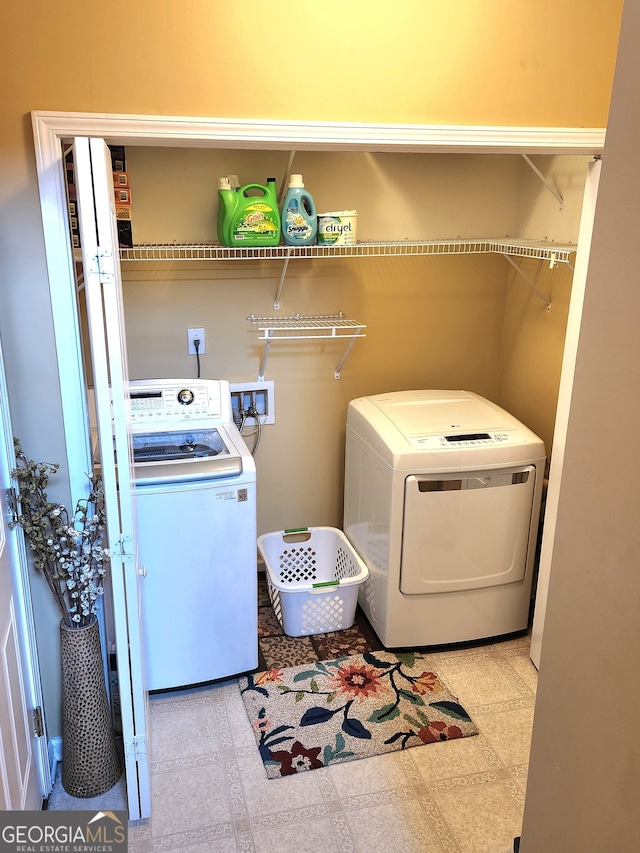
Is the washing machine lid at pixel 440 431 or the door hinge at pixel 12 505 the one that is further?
the washing machine lid at pixel 440 431

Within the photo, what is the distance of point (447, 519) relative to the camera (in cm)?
262

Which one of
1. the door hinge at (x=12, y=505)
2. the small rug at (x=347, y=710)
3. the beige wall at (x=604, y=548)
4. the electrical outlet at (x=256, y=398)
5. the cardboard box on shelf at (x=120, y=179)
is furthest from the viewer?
the electrical outlet at (x=256, y=398)

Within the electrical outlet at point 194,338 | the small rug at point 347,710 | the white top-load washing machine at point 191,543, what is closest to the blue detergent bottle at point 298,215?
the electrical outlet at point 194,338

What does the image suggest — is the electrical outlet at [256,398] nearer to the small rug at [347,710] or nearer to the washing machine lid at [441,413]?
the washing machine lid at [441,413]

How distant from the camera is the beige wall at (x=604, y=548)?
2.80 ft

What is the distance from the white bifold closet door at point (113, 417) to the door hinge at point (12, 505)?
0.30 metres

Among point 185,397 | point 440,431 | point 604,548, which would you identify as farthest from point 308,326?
point 604,548

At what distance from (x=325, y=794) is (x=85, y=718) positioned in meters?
0.77

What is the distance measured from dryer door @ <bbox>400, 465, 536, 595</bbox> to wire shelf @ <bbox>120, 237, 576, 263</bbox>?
89cm

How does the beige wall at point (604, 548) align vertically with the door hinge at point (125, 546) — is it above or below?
above

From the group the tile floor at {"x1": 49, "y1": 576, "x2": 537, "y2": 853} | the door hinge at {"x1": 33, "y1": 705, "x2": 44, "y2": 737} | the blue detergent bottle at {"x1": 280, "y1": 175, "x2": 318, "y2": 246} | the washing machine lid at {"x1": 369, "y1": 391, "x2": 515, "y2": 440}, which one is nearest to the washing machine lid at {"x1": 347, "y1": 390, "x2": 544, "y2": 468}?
the washing machine lid at {"x1": 369, "y1": 391, "x2": 515, "y2": 440}

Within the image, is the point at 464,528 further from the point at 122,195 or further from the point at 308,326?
the point at 122,195

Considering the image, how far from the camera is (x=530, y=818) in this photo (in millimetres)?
1183

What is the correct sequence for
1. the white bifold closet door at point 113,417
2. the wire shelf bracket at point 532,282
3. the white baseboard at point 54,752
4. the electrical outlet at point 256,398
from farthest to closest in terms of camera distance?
the electrical outlet at point 256,398 < the wire shelf bracket at point 532,282 < the white baseboard at point 54,752 < the white bifold closet door at point 113,417
